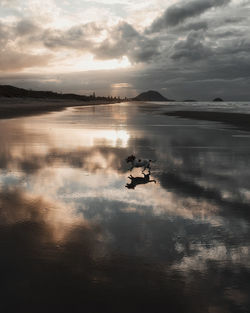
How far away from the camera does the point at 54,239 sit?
19.7 ft

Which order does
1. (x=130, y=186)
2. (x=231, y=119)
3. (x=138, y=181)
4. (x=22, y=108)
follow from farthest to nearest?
1. (x=22, y=108)
2. (x=231, y=119)
3. (x=138, y=181)
4. (x=130, y=186)

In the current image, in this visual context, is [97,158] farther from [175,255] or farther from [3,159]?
[175,255]

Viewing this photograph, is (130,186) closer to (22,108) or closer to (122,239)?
(122,239)

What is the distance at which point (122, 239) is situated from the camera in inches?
239

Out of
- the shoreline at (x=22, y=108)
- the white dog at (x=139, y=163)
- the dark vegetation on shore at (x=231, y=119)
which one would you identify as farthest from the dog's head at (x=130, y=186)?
the shoreline at (x=22, y=108)

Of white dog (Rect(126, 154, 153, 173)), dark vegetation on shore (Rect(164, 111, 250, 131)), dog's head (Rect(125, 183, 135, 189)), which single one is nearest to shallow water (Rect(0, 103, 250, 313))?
dog's head (Rect(125, 183, 135, 189))

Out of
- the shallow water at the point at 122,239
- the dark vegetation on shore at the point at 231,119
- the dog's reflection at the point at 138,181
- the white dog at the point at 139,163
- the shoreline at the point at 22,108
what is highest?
the shoreline at the point at 22,108

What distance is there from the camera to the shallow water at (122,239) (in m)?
4.25

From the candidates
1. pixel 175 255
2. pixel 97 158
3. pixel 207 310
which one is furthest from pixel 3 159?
pixel 207 310

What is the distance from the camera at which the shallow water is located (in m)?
4.25

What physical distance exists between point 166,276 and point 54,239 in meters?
2.46

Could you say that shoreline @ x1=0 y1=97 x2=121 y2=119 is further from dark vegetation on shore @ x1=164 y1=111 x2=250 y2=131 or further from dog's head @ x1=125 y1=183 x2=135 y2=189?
dog's head @ x1=125 y1=183 x2=135 y2=189

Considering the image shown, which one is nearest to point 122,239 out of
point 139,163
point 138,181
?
point 138,181

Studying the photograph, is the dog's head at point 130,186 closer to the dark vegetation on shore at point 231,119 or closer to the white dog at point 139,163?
the white dog at point 139,163
